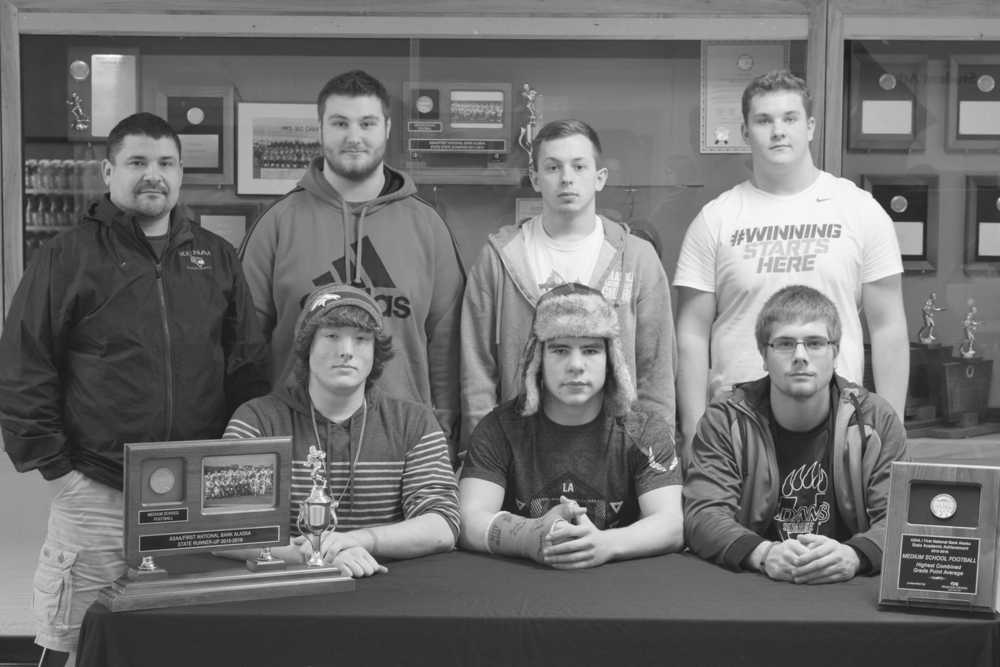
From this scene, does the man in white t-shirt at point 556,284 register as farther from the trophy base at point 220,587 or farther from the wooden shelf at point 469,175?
the wooden shelf at point 469,175

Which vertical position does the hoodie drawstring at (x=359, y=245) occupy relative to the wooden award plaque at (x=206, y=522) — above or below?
above

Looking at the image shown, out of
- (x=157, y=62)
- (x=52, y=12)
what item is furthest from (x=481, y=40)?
(x=52, y=12)

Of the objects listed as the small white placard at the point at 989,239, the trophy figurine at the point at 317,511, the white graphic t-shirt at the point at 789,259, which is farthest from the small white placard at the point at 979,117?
the trophy figurine at the point at 317,511

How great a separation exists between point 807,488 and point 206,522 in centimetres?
135

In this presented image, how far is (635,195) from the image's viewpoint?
483cm

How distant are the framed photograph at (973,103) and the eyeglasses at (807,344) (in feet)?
7.43

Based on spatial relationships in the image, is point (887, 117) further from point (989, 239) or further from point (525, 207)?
point (525, 207)

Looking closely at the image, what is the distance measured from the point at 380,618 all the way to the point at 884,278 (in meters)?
1.94

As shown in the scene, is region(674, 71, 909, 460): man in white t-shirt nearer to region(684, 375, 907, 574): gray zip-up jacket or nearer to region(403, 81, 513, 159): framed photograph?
region(684, 375, 907, 574): gray zip-up jacket

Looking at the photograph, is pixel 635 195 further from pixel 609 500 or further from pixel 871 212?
pixel 609 500

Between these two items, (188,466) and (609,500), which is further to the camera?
(609,500)

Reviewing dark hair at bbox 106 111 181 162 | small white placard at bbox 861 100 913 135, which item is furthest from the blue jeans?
small white placard at bbox 861 100 913 135

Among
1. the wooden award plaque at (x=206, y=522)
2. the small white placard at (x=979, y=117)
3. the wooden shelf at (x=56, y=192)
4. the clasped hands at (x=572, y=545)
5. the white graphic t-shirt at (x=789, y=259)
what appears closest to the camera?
the wooden award plaque at (x=206, y=522)

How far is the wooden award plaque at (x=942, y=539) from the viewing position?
8.00 feet
